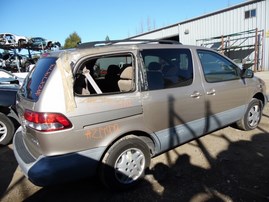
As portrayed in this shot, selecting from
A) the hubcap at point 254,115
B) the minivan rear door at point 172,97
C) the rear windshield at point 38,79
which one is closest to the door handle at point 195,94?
the minivan rear door at point 172,97

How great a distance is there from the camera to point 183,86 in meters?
3.75

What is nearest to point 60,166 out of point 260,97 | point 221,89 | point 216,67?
point 221,89

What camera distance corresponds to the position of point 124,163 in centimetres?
324

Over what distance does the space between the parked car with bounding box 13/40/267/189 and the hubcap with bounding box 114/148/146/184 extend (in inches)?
0.5

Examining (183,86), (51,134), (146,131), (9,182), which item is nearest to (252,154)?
(183,86)

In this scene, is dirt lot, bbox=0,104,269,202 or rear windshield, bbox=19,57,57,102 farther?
dirt lot, bbox=0,104,269,202

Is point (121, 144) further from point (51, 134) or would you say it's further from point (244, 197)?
point (244, 197)

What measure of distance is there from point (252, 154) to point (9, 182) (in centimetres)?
377

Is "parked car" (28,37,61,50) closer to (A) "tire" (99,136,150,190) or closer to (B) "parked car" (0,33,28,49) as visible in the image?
(B) "parked car" (0,33,28,49)

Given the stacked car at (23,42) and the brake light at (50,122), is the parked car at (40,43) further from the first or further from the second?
the brake light at (50,122)

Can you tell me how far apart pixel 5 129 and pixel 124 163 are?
3.25 metres

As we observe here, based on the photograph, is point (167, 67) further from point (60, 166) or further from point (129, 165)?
point (60, 166)

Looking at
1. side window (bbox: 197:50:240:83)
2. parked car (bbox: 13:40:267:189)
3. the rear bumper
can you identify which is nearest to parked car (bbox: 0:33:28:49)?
parked car (bbox: 13:40:267:189)

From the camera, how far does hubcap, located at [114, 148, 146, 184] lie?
3.21 metres
